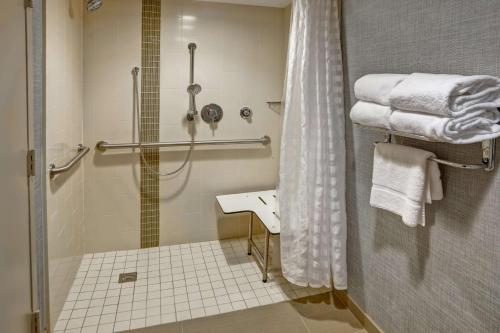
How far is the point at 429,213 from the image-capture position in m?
1.47

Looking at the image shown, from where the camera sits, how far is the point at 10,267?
121 cm

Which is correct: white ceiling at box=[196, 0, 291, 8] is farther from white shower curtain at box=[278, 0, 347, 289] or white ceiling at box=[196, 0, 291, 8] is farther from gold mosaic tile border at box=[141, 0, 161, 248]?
white shower curtain at box=[278, 0, 347, 289]

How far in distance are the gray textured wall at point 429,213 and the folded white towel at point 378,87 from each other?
0.15 metres

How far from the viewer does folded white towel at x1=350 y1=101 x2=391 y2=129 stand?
1410 mm

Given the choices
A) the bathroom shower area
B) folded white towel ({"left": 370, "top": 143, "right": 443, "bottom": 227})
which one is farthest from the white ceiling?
folded white towel ({"left": 370, "top": 143, "right": 443, "bottom": 227})

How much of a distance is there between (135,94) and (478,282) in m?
2.41

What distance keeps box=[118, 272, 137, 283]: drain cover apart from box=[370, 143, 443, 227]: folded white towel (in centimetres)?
175

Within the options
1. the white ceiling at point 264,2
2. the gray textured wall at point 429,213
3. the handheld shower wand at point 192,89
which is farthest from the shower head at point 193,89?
the gray textured wall at point 429,213

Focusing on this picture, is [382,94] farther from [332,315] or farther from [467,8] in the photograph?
[332,315]

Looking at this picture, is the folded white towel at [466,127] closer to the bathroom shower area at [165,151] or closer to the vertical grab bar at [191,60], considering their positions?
the bathroom shower area at [165,151]

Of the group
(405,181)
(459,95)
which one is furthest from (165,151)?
(459,95)

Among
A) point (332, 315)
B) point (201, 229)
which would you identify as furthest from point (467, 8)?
point (201, 229)


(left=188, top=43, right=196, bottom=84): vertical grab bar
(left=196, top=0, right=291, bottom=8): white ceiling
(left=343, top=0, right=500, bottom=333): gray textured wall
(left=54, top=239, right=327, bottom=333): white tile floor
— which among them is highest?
(left=196, top=0, right=291, bottom=8): white ceiling

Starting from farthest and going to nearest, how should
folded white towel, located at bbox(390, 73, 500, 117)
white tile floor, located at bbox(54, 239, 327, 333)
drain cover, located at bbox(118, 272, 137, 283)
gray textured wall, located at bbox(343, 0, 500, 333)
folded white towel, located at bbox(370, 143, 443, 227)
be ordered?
drain cover, located at bbox(118, 272, 137, 283) < white tile floor, located at bbox(54, 239, 327, 333) < folded white towel, located at bbox(370, 143, 443, 227) < gray textured wall, located at bbox(343, 0, 500, 333) < folded white towel, located at bbox(390, 73, 500, 117)
